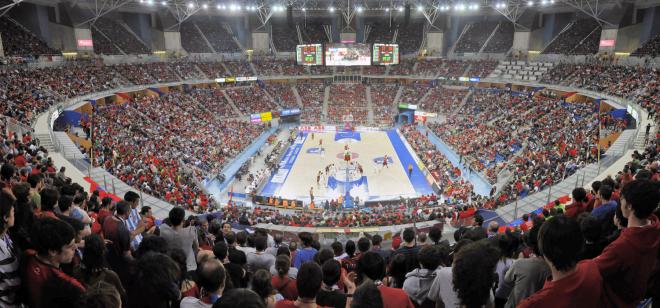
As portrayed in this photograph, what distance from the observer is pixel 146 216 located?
23.4ft

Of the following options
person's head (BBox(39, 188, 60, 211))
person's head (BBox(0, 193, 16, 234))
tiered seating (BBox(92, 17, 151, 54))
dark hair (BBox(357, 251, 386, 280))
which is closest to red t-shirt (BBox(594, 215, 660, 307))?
dark hair (BBox(357, 251, 386, 280))

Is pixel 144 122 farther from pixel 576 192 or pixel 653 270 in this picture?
pixel 653 270

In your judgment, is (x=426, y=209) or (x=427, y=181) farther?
(x=427, y=181)

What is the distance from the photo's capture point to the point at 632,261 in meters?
3.12

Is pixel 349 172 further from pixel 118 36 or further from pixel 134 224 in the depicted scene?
pixel 118 36

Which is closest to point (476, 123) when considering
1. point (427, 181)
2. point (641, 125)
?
point (427, 181)

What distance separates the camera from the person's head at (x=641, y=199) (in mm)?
3256

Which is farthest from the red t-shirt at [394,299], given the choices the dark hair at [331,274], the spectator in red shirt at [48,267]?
the spectator in red shirt at [48,267]

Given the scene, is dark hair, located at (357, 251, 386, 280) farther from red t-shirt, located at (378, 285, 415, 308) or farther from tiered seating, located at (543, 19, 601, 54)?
tiered seating, located at (543, 19, 601, 54)

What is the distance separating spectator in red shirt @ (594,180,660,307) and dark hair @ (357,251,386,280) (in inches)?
73.9

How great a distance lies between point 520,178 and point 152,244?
21215 mm

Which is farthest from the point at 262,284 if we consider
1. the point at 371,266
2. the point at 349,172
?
the point at 349,172

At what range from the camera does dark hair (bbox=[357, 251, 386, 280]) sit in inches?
160

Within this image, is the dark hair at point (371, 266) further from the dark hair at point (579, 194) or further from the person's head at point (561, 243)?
the dark hair at point (579, 194)
